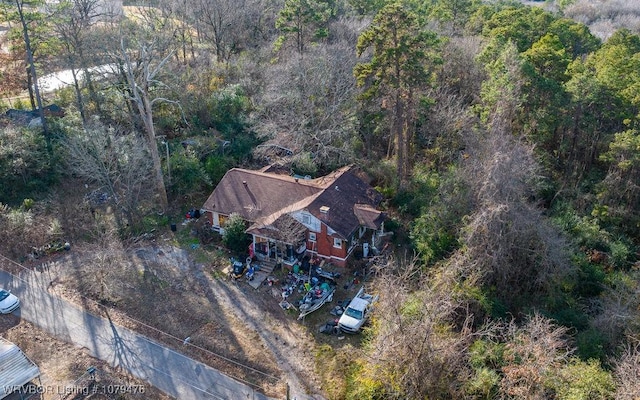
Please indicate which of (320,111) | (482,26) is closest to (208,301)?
(320,111)

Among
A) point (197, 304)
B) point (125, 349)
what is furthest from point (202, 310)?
point (125, 349)

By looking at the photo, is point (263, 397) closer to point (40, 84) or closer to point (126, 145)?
point (126, 145)

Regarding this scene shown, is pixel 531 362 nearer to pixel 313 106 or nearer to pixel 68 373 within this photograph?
pixel 68 373

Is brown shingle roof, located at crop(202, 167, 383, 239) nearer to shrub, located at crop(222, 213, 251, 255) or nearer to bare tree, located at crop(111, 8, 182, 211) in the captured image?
shrub, located at crop(222, 213, 251, 255)

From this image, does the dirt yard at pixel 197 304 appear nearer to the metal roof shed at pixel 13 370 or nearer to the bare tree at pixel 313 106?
the metal roof shed at pixel 13 370

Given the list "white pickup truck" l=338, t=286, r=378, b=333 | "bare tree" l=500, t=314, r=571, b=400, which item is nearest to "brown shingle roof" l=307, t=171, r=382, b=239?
"white pickup truck" l=338, t=286, r=378, b=333

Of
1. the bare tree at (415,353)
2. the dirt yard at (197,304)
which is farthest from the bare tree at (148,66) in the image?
the bare tree at (415,353)
